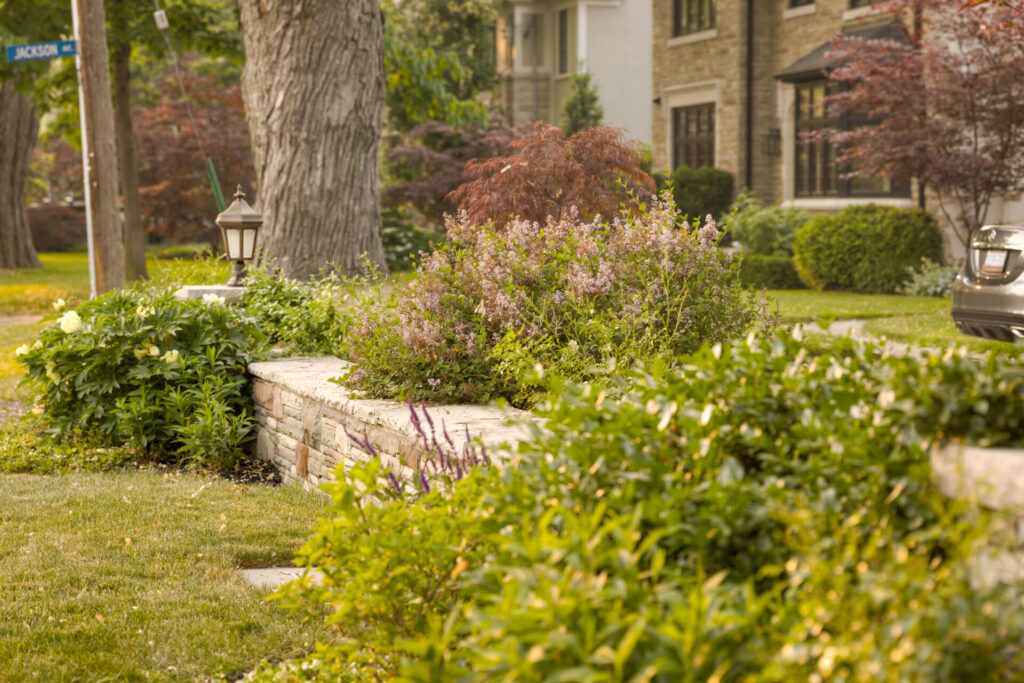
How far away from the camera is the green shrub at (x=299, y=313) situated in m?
6.89

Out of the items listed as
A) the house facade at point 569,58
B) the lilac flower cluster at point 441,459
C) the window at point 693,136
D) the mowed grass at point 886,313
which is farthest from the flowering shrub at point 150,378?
the house facade at point 569,58

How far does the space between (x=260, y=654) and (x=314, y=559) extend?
0.87 metres

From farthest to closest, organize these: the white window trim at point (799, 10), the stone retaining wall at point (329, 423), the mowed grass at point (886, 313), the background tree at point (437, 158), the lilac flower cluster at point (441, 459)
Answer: the background tree at point (437, 158) → the white window trim at point (799, 10) → the mowed grass at point (886, 313) → the stone retaining wall at point (329, 423) → the lilac flower cluster at point (441, 459)

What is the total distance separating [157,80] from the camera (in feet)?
123

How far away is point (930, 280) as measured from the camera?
45.6 ft

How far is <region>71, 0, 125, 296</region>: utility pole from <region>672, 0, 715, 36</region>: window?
45.6 ft

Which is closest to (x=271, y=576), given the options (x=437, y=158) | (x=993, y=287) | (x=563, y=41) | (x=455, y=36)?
(x=993, y=287)

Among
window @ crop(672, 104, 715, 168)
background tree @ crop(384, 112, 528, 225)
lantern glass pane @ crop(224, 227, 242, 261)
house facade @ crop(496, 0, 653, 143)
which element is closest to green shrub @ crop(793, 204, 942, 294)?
window @ crop(672, 104, 715, 168)

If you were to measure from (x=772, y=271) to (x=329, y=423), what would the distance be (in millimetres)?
Answer: 11963

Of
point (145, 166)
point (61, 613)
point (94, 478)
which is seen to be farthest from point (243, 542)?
point (145, 166)

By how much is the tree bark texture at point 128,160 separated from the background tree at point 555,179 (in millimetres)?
11223

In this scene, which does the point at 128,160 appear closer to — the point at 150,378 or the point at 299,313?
the point at 299,313

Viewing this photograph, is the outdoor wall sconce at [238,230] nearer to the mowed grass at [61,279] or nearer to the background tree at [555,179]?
the mowed grass at [61,279]

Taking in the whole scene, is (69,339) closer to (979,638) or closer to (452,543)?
(452,543)
